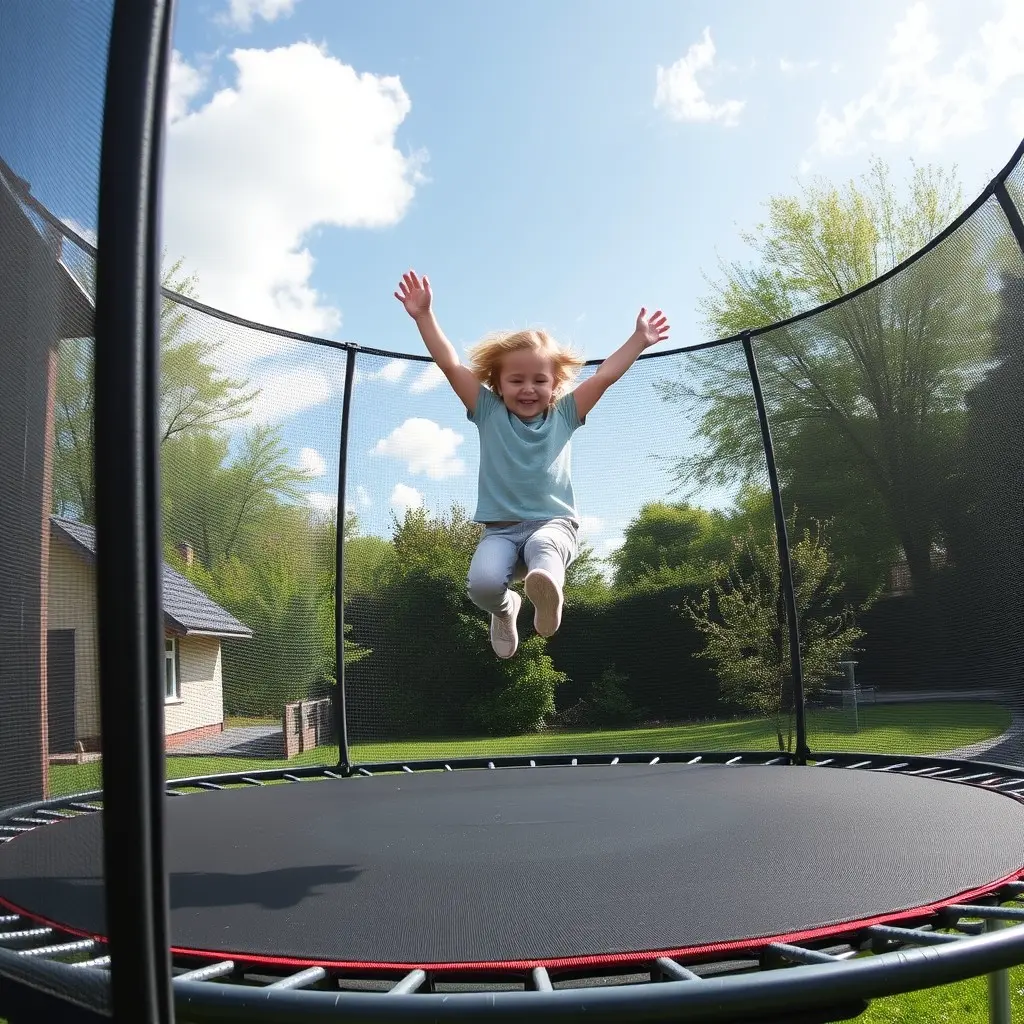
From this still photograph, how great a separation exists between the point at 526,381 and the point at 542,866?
124 centimetres

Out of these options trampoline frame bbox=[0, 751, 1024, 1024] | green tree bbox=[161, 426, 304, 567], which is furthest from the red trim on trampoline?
green tree bbox=[161, 426, 304, 567]

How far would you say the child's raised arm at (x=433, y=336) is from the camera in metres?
2.39

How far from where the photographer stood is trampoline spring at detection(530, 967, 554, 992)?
1022 mm

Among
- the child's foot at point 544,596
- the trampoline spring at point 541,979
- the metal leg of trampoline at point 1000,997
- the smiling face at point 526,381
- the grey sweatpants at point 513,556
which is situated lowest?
the metal leg of trampoline at point 1000,997

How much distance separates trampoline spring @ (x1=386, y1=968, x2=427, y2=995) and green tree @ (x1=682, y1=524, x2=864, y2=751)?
2.79 m

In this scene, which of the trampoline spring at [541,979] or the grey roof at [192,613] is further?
the grey roof at [192,613]

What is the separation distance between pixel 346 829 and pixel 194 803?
80cm

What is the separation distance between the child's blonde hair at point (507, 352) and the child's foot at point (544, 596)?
736 mm

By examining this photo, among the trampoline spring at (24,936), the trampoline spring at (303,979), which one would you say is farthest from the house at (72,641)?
the trampoline spring at (303,979)

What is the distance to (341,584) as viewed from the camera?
3412 mm

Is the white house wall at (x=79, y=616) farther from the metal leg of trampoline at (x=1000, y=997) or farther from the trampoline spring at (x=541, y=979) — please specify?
the metal leg of trampoline at (x=1000, y=997)

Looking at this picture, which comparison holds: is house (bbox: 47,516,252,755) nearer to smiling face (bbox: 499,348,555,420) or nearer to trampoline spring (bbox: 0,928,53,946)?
trampoline spring (bbox: 0,928,53,946)

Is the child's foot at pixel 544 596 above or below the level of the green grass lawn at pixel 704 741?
above

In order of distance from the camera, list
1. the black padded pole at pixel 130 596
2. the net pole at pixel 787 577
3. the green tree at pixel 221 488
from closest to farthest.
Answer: the black padded pole at pixel 130 596
the green tree at pixel 221 488
the net pole at pixel 787 577
